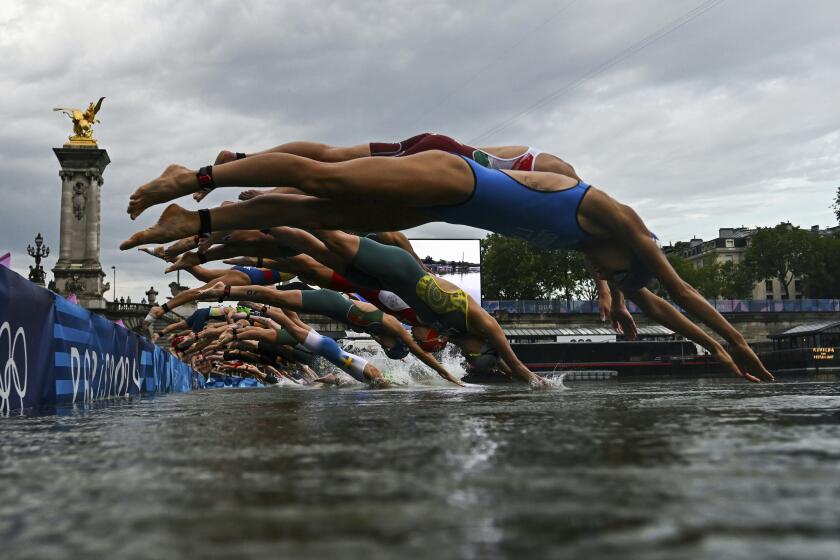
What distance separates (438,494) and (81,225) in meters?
64.5

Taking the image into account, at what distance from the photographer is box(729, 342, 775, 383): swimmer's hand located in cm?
720

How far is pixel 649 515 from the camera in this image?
1.24 m

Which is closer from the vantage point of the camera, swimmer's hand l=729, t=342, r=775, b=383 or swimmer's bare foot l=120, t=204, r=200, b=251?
swimmer's bare foot l=120, t=204, r=200, b=251

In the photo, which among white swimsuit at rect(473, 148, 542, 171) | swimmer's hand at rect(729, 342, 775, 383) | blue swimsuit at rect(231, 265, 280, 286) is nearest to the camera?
white swimsuit at rect(473, 148, 542, 171)

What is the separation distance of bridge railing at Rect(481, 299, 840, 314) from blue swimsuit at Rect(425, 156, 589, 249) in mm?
58662

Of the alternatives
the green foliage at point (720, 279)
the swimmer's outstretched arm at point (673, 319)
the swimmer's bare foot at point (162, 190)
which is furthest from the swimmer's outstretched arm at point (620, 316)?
the green foliage at point (720, 279)

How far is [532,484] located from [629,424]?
1.52 meters

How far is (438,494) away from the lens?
4.82 ft

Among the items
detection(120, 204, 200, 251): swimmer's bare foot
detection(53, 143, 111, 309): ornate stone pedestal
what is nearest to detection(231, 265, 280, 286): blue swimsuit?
detection(120, 204, 200, 251): swimmer's bare foot

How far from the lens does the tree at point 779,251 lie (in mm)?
80562

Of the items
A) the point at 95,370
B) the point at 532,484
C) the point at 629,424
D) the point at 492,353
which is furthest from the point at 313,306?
the point at 532,484

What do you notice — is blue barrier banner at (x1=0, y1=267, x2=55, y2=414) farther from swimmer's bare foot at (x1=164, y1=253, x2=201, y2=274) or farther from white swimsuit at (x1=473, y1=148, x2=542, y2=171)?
white swimsuit at (x1=473, y1=148, x2=542, y2=171)

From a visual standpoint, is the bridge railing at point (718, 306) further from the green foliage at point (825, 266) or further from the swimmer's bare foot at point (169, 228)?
the swimmer's bare foot at point (169, 228)

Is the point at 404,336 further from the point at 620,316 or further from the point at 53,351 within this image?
the point at 53,351
